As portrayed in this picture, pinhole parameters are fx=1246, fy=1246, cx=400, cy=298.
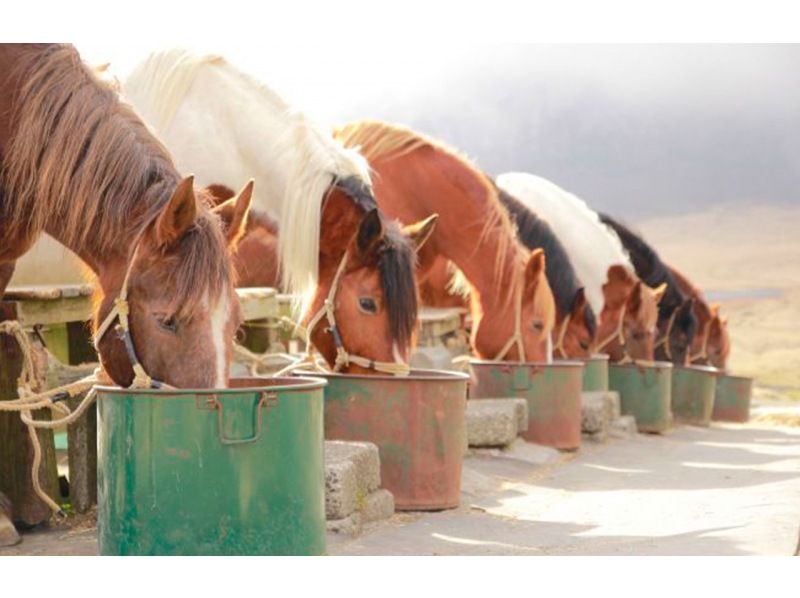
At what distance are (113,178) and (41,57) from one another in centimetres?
57

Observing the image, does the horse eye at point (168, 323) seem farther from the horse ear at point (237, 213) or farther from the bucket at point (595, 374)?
the bucket at point (595, 374)

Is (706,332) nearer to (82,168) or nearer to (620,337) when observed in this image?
(620,337)

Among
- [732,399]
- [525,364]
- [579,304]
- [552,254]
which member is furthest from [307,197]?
[732,399]

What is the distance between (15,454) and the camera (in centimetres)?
445

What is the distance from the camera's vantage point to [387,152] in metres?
7.31

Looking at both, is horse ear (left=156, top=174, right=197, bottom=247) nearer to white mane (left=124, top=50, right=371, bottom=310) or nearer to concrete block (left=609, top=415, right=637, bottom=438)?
white mane (left=124, top=50, right=371, bottom=310)

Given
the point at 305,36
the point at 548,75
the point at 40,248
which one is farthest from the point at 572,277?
the point at 305,36

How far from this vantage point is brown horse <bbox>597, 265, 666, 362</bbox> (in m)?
10.1

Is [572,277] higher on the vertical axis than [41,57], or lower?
lower

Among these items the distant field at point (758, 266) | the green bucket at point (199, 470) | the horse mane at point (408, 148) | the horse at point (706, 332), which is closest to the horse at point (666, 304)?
the horse at point (706, 332)

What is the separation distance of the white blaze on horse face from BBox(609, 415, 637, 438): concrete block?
5.94 metres

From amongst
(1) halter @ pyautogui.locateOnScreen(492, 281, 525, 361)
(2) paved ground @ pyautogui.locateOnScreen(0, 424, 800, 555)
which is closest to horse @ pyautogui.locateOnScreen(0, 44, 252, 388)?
(2) paved ground @ pyautogui.locateOnScreen(0, 424, 800, 555)

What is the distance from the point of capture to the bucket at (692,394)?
10.8 meters

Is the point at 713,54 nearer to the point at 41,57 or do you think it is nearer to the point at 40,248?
the point at 41,57
